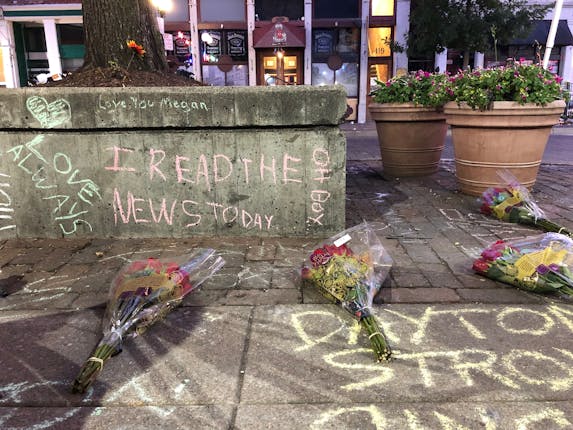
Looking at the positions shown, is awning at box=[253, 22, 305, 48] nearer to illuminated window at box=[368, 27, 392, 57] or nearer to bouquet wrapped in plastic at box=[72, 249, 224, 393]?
illuminated window at box=[368, 27, 392, 57]

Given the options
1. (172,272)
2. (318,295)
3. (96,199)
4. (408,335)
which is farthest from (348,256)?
(96,199)

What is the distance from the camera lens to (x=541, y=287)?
309 centimetres

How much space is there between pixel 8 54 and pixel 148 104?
63.3ft

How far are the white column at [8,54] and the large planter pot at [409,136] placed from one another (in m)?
18.0

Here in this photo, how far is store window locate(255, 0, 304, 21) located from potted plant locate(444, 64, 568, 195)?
1575 centimetres

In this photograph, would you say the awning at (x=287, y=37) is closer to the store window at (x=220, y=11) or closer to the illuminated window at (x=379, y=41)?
the store window at (x=220, y=11)

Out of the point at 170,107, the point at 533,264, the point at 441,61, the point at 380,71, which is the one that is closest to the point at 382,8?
the point at 380,71

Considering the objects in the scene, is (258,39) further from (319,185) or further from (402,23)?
(319,185)

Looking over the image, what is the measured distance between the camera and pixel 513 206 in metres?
4.78

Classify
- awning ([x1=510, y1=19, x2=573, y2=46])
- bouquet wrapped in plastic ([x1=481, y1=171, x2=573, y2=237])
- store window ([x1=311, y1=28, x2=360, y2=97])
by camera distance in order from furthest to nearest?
store window ([x1=311, y1=28, x2=360, y2=97])
awning ([x1=510, y1=19, x2=573, y2=46])
bouquet wrapped in plastic ([x1=481, y1=171, x2=573, y2=237])

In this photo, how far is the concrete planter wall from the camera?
4.09 metres

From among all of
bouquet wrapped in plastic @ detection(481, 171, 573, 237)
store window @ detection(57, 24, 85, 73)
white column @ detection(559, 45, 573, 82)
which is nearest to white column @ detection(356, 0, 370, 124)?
white column @ detection(559, 45, 573, 82)

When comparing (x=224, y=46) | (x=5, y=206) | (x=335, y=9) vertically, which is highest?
(x=335, y=9)

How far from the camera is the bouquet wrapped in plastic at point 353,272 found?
2834 millimetres
